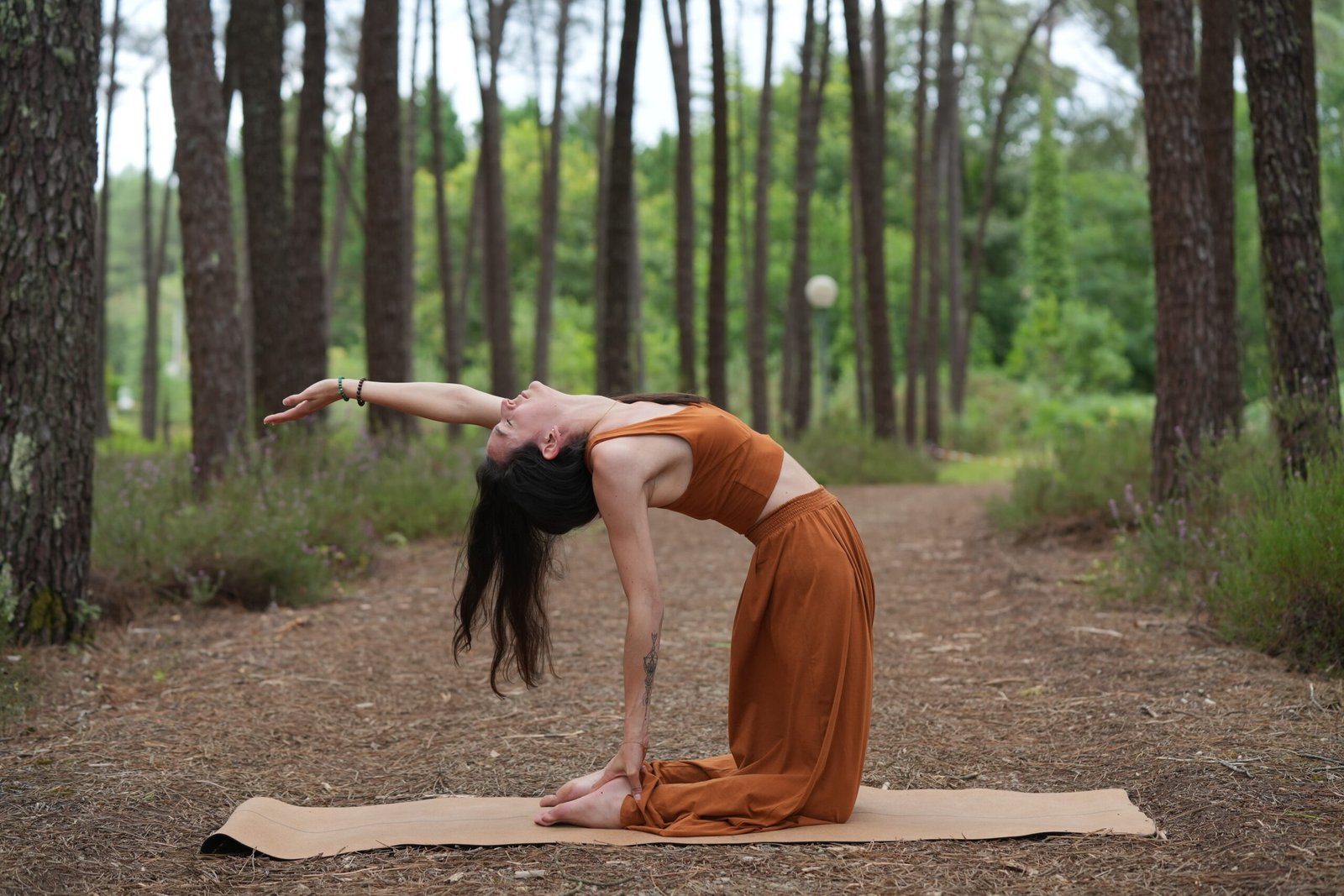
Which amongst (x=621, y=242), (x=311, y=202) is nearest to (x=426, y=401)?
(x=311, y=202)

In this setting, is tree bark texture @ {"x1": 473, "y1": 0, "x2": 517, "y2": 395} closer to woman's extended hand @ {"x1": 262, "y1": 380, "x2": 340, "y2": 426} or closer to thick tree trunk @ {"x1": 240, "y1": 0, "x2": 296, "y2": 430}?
thick tree trunk @ {"x1": 240, "y1": 0, "x2": 296, "y2": 430}

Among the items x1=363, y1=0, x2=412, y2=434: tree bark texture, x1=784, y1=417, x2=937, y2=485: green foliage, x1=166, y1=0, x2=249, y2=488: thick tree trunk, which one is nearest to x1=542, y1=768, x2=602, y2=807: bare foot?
x1=166, y1=0, x2=249, y2=488: thick tree trunk

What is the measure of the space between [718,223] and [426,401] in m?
13.6

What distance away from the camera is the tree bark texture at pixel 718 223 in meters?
16.5

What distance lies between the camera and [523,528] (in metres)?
3.88

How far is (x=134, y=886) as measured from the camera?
3.21 m

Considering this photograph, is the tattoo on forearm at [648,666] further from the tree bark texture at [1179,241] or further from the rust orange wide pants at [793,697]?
the tree bark texture at [1179,241]

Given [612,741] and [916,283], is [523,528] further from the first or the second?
[916,283]

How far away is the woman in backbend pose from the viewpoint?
3617 millimetres

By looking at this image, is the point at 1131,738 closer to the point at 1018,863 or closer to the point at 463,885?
the point at 1018,863

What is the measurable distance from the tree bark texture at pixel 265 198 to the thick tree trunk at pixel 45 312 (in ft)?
17.1

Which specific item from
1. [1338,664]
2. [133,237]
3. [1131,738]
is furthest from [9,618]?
[133,237]

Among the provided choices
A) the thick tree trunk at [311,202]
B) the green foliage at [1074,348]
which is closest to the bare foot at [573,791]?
the thick tree trunk at [311,202]

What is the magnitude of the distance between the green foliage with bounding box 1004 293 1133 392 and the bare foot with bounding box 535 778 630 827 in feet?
97.4
